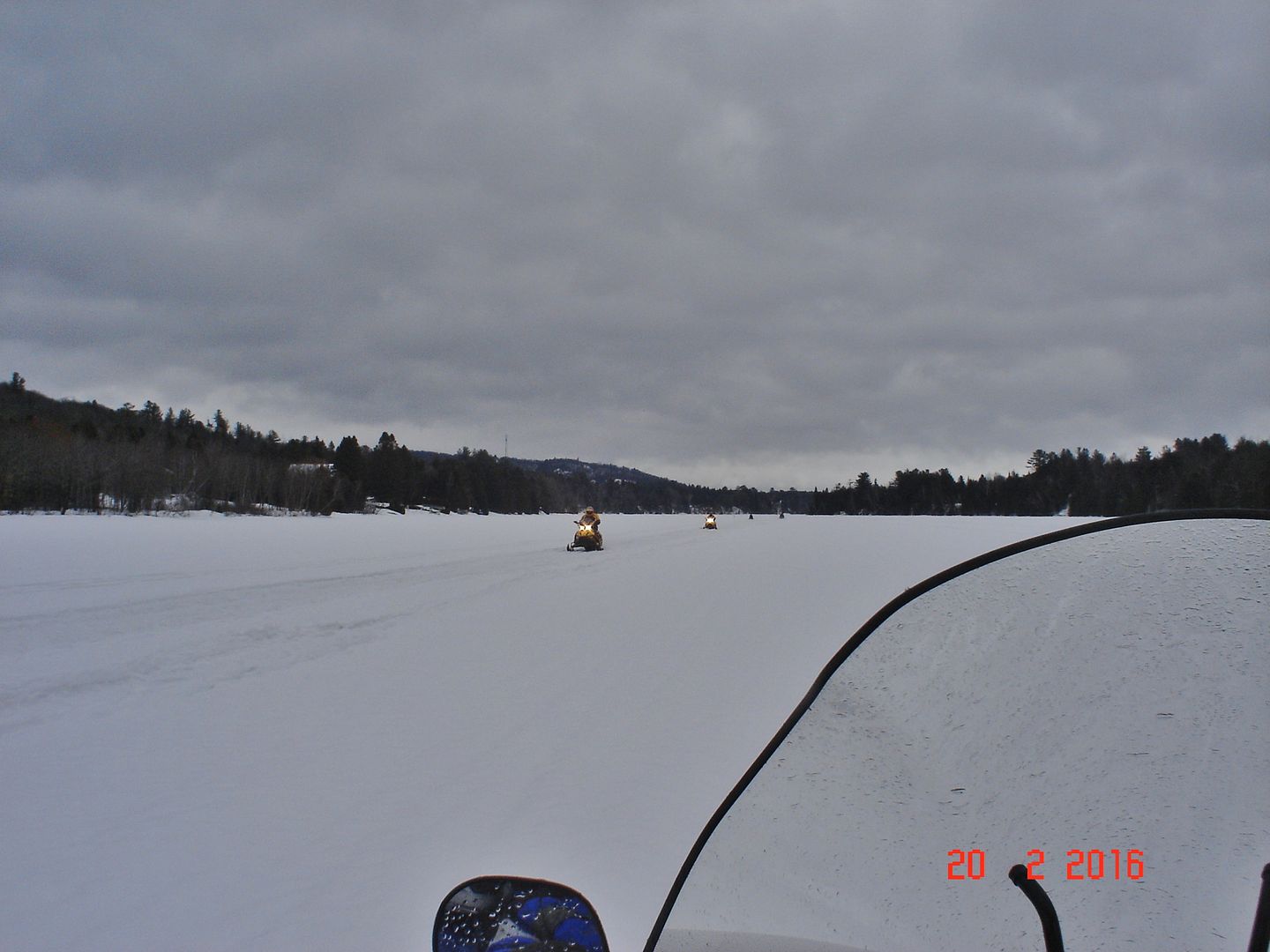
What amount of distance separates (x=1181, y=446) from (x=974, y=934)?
1503 inches

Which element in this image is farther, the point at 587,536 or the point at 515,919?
the point at 587,536

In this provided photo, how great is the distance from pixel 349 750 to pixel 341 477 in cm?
10035

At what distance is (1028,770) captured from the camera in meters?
1.33

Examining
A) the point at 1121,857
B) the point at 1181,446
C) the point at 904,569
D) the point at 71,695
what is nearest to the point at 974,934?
the point at 1121,857

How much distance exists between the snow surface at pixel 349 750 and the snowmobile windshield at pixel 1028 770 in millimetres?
2242

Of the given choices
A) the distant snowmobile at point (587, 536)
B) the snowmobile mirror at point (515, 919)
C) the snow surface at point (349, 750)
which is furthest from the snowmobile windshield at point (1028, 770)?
the distant snowmobile at point (587, 536)

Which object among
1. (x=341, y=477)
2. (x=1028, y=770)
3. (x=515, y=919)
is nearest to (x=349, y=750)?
(x=515, y=919)

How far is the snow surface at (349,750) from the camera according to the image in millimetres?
3594

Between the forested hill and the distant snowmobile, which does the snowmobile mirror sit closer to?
the forested hill

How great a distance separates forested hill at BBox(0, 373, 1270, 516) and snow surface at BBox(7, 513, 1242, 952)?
3.65m

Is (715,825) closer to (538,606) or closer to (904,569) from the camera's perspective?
(538,606)
